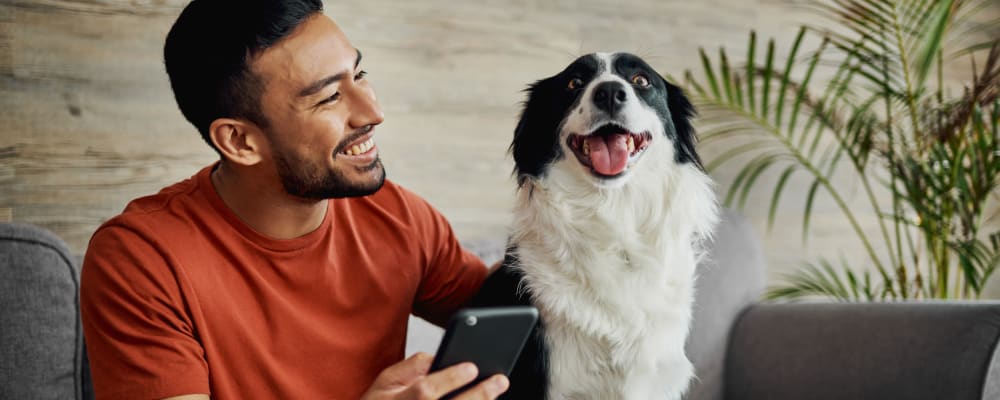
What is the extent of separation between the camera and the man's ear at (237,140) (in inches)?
52.1

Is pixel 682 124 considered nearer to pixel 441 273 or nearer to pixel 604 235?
pixel 604 235

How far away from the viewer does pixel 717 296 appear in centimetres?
A: 220

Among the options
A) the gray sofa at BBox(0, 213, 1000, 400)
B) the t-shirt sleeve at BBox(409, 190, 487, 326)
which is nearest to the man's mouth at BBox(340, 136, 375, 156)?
the t-shirt sleeve at BBox(409, 190, 487, 326)

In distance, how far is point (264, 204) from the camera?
1364 mm

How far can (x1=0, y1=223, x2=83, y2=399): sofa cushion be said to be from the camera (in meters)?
1.42

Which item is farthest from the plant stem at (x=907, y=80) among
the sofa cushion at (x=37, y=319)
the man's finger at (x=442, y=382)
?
the sofa cushion at (x=37, y=319)

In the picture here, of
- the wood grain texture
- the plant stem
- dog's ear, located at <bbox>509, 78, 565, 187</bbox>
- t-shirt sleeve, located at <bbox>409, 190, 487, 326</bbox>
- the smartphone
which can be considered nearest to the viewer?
the smartphone

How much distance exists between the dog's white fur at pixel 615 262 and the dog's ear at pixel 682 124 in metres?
0.02

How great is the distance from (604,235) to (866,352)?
88cm

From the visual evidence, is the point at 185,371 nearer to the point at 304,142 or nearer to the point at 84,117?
the point at 304,142

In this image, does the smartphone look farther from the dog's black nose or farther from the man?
the dog's black nose

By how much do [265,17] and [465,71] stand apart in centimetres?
118

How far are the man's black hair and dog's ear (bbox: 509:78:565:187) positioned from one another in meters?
0.41

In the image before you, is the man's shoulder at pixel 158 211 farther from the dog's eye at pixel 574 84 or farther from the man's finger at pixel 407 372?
the dog's eye at pixel 574 84
